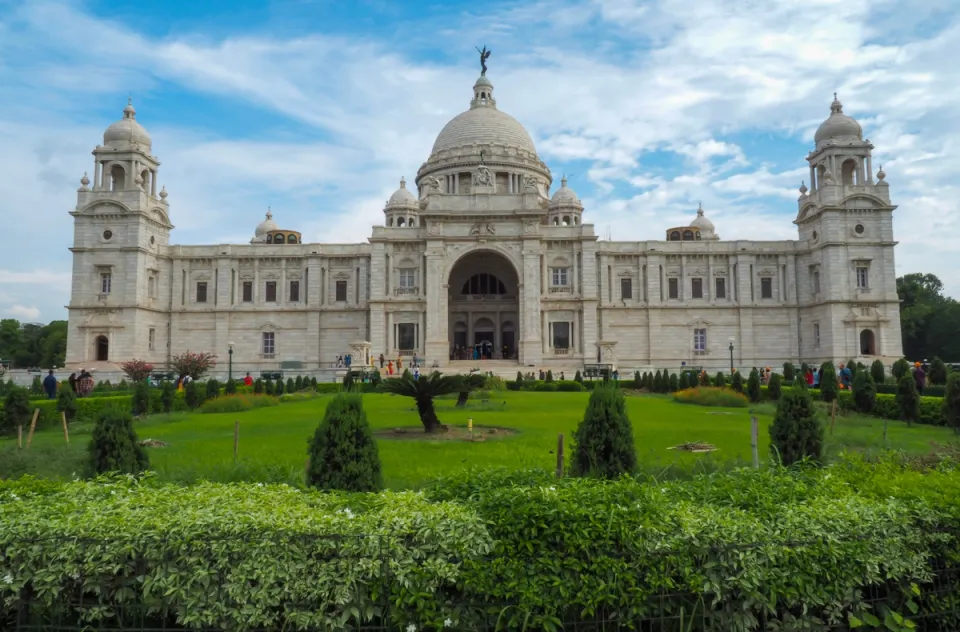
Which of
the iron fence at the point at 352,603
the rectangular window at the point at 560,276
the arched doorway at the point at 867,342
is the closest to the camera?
the iron fence at the point at 352,603

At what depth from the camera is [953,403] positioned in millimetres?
18141

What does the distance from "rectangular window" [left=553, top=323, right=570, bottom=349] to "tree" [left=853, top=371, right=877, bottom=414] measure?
2699cm

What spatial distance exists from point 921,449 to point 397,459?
1080cm

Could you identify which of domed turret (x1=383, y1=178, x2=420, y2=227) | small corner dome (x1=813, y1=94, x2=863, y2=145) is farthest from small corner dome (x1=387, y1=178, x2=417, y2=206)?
small corner dome (x1=813, y1=94, x2=863, y2=145)

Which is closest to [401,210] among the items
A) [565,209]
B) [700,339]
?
[565,209]

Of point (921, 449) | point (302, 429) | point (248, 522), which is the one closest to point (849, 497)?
point (248, 522)

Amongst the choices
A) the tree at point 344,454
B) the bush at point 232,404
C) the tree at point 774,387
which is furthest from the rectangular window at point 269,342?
the tree at point 344,454

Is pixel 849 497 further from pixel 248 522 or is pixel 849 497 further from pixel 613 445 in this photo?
pixel 248 522

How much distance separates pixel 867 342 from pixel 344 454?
4989 centimetres

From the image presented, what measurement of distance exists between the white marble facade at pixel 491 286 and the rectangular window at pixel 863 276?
10 cm

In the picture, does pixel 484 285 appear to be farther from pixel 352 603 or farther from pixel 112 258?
pixel 352 603

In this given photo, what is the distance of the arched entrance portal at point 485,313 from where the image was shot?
54250mm

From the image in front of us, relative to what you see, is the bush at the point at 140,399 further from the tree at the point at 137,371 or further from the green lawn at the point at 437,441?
the tree at the point at 137,371

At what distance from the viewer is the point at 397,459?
39.0 feet
